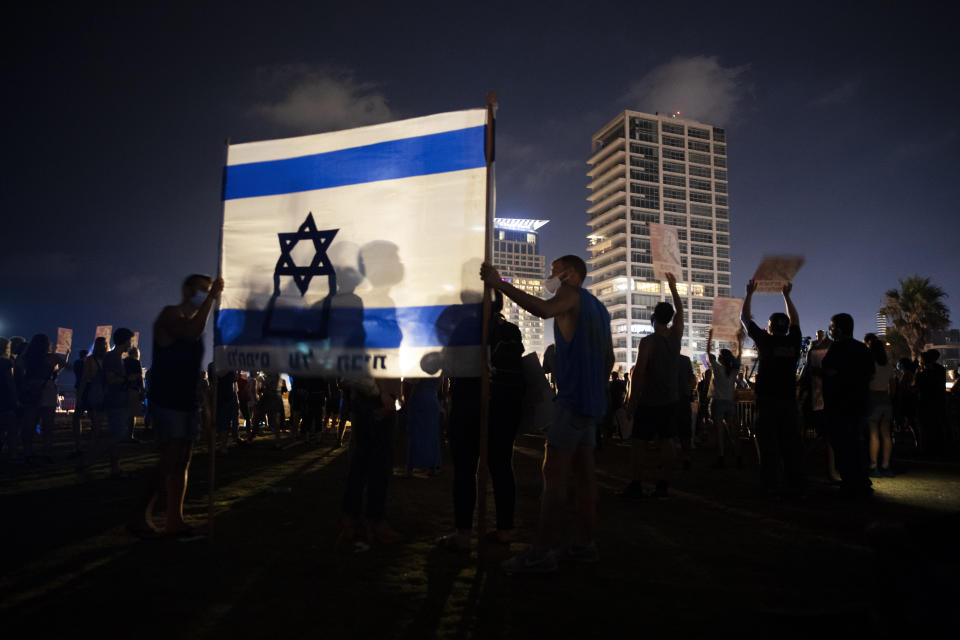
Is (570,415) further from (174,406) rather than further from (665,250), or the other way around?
(665,250)

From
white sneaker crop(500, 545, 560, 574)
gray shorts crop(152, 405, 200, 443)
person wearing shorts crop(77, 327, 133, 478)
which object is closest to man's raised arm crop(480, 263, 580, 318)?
white sneaker crop(500, 545, 560, 574)

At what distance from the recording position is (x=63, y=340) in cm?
1828

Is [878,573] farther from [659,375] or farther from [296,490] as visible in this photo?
[296,490]

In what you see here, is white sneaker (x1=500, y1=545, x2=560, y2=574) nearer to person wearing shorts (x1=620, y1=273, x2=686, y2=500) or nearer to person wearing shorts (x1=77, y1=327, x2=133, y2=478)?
person wearing shorts (x1=620, y1=273, x2=686, y2=500)

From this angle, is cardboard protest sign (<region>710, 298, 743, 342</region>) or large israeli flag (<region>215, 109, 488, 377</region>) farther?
cardboard protest sign (<region>710, 298, 743, 342</region>)

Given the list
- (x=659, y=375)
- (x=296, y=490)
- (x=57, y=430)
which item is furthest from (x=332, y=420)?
(x=659, y=375)

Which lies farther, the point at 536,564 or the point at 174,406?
the point at 174,406

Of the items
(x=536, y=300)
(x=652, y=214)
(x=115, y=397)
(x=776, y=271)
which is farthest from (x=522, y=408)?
(x=652, y=214)

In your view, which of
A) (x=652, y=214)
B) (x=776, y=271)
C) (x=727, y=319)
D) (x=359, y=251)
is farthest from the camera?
(x=652, y=214)

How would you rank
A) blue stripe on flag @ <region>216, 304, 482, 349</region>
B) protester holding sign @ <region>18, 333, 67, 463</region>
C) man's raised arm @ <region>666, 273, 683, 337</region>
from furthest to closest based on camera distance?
protester holding sign @ <region>18, 333, 67, 463</region>, man's raised arm @ <region>666, 273, 683, 337</region>, blue stripe on flag @ <region>216, 304, 482, 349</region>

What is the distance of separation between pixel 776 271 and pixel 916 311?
4338 cm

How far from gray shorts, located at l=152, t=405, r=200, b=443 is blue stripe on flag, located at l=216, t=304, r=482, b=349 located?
0.63m

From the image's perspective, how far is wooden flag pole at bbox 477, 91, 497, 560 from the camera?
3.64m

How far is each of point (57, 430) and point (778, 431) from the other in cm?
1872
